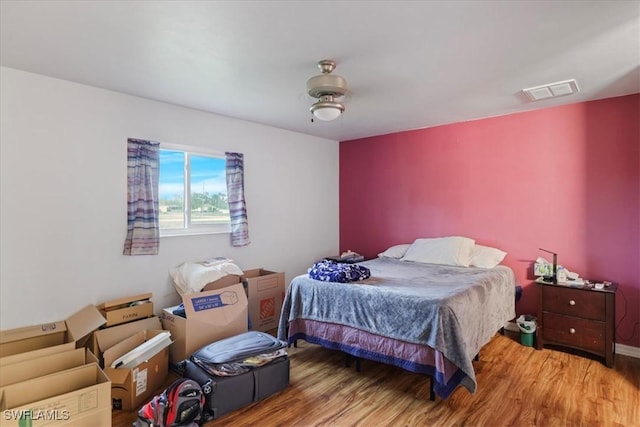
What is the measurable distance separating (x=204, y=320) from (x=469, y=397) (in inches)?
80.2

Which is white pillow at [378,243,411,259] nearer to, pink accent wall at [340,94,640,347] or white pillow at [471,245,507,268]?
pink accent wall at [340,94,640,347]

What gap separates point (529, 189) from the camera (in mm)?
3561

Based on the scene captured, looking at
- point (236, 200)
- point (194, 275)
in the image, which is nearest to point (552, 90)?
point (236, 200)

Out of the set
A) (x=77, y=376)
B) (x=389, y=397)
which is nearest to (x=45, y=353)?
(x=77, y=376)

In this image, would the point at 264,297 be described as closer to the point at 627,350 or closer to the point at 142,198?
the point at 142,198

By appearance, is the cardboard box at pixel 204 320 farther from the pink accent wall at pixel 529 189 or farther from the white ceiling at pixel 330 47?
the pink accent wall at pixel 529 189

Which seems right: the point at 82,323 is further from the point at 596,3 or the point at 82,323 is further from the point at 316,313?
the point at 596,3

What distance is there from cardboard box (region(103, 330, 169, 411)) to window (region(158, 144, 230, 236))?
1.16m

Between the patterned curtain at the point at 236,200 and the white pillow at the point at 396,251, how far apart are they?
5.70 ft

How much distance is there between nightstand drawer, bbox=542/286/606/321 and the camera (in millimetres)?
Answer: 2902

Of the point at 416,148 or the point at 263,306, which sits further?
the point at 416,148

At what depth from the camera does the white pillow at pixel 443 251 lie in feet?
11.9

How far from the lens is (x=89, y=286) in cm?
276

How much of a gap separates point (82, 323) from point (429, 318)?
249cm
